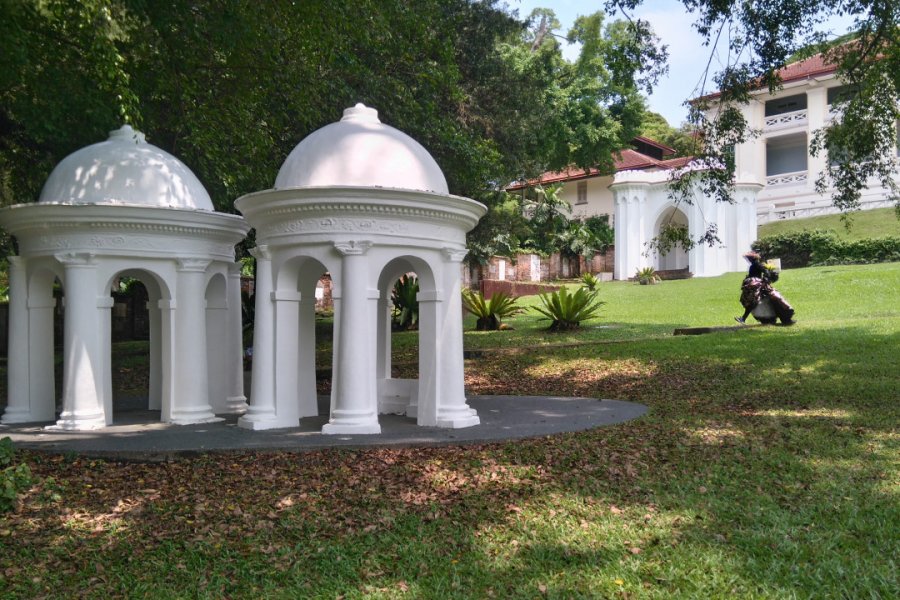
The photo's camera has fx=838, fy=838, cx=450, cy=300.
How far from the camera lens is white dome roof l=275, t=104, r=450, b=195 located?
8.41m

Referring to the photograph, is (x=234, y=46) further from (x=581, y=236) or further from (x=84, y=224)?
(x=581, y=236)

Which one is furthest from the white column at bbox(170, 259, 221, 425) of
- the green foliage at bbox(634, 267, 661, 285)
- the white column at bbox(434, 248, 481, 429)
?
the green foliage at bbox(634, 267, 661, 285)

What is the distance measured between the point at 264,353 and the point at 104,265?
2.03 meters

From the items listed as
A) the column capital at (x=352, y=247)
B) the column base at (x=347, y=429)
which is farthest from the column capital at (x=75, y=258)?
the column base at (x=347, y=429)

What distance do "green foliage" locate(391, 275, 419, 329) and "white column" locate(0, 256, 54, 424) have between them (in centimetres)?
1058

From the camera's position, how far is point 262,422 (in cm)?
852

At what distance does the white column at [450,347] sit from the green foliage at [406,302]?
1049 centimetres

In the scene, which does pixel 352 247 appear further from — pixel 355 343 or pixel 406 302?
pixel 406 302

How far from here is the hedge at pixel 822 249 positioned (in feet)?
105

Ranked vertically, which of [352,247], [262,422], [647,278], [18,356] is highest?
[647,278]

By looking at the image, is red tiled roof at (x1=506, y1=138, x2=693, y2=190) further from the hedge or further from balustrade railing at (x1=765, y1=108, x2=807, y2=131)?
the hedge

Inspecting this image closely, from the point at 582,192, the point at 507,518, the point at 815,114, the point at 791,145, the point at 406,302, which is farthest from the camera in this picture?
the point at 582,192

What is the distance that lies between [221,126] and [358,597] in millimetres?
8506

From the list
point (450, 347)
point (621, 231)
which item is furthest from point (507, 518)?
point (621, 231)
